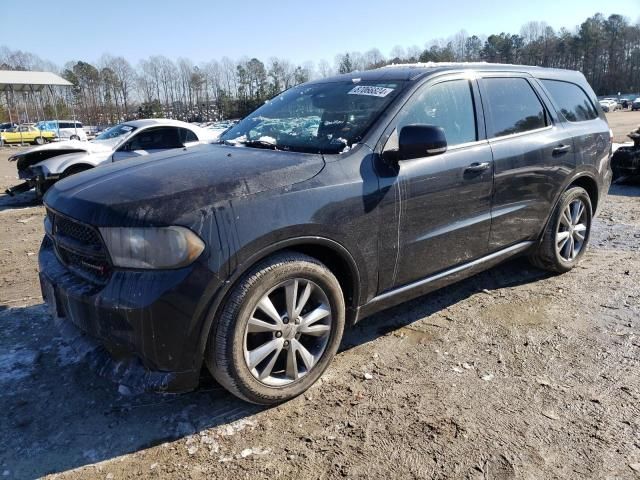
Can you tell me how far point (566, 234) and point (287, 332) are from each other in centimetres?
314

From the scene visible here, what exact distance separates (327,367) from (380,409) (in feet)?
1.41

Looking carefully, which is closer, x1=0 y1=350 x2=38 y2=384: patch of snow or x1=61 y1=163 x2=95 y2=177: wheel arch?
x1=0 y1=350 x2=38 y2=384: patch of snow

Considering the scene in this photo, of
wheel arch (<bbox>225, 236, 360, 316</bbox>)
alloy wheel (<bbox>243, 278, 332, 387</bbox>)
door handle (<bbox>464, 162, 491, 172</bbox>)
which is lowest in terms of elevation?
alloy wheel (<bbox>243, 278, 332, 387</bbox>)

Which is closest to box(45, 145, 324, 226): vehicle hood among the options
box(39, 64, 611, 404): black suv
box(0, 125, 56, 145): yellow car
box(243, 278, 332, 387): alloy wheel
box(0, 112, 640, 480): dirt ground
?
box(39, 64, 611, 404): black suv

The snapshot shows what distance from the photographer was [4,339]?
3617 mm

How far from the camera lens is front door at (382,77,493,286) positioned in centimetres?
315

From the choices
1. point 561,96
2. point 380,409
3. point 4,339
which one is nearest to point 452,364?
point 380,409

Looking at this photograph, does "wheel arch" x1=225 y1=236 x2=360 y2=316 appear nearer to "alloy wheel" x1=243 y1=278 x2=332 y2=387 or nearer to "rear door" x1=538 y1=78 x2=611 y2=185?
"alloy wheel" x1=243 y1=278 x2=332 y2=387

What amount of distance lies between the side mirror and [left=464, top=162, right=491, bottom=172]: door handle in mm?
551

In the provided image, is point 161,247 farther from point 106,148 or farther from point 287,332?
point 106,148

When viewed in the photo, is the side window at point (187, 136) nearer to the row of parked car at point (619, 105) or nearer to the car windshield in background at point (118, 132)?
the car windshield in background at point (118, 132)

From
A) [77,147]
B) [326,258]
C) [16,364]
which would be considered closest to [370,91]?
[326,258]

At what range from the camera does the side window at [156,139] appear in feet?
33.2

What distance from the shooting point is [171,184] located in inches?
100
